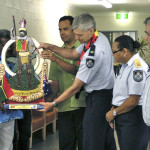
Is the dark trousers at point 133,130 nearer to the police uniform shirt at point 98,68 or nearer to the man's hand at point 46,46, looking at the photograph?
the police uniform shirt at point 98,68

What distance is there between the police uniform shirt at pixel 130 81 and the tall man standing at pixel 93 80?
14 centimetres

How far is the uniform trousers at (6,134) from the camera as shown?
357 cm

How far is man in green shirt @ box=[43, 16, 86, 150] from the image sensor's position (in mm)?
3461

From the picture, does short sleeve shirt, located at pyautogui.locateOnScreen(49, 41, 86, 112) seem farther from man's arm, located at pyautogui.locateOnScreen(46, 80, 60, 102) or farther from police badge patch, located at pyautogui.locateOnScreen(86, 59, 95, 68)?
police badge patch, located at pyautogui.locateOnScreen(86, 59, 95, 68)

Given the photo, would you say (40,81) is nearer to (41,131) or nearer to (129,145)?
(129,145)

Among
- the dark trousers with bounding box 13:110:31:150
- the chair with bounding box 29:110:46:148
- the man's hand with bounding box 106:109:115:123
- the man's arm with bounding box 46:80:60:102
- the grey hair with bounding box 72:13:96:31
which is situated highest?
the grey hair with bounding box 72:13:96:31

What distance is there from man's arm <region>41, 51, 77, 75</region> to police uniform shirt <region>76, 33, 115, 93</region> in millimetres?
249

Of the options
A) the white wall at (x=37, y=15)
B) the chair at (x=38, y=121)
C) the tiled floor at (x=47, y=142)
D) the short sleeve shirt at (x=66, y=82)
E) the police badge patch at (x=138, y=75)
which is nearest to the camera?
Result: the police badge patch at (x=138, y=75)

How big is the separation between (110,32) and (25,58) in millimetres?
10086

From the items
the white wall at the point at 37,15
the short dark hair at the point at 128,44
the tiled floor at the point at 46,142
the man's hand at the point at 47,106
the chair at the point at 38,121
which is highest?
the white wall at the point at 37,15

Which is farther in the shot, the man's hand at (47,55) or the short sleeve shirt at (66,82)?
the short sleeve shirt at (66,82)

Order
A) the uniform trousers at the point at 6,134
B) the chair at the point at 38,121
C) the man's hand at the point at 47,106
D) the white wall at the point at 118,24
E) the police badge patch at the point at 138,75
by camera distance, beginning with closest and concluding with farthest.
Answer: the police badge patch at the point at 138,75, the man's hand at the point at 47,106, the uniform trousers at the point at 6,134, the chair at the point at 38,121, the white wall at the point at 118,24

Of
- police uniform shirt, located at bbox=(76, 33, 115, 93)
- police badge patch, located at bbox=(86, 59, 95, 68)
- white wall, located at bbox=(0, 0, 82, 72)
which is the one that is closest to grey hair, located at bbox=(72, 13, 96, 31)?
police uniform shirt, located at bbox=(76, 33, 115, 93)

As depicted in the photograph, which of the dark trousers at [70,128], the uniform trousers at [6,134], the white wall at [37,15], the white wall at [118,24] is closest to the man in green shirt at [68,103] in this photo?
the dark trousers at [70,128]
